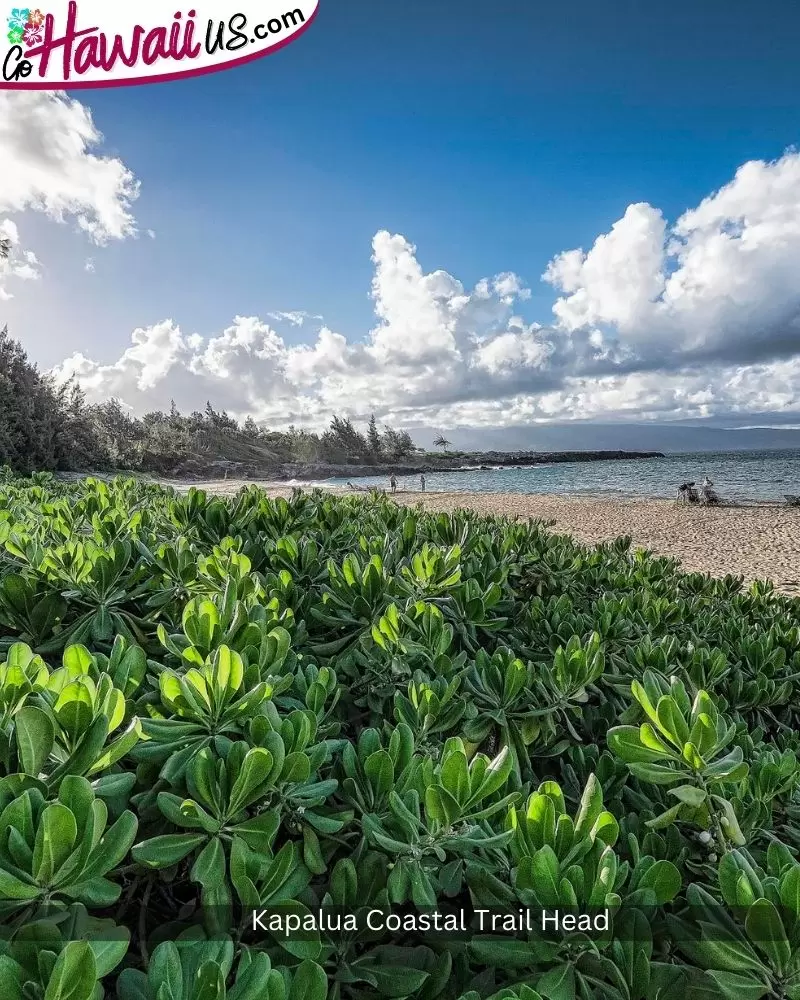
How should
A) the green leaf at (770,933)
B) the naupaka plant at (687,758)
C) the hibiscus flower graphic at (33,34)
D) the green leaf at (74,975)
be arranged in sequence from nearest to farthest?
the green leaf at (74,975) → the green leaf at (770,933) → the naupaka plant at (687,758) → the hibiscus flower graphic at (33,34)

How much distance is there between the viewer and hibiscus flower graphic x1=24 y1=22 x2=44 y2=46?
4402mm

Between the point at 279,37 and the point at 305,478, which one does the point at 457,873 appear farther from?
the point at 305,478

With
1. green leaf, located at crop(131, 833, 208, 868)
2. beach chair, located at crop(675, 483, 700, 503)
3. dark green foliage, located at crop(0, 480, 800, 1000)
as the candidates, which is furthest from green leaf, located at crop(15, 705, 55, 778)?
beach chair, located at crop(675, 483, 700, 503)

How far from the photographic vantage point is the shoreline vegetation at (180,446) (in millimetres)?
19219

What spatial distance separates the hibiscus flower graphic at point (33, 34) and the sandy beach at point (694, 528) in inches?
267

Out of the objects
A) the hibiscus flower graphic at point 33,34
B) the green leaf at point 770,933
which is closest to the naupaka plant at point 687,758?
the green leaf at point 770,933

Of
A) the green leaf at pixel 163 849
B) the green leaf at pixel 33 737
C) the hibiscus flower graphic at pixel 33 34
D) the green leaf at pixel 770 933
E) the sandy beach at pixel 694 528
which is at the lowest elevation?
the sandy beach at pixel 694 528

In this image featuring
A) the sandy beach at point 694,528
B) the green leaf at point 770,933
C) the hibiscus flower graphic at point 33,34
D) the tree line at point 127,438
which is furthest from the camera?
the tree line at point 127,438

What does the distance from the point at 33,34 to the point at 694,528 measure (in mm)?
18778

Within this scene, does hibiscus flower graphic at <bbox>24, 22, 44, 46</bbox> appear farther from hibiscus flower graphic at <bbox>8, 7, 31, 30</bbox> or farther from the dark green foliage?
the dark green foliage

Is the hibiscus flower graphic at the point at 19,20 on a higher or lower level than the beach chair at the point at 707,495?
higher

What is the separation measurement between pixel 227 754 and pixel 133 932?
294 mm

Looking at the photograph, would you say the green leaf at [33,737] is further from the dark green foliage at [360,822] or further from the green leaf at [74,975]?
the green leaf at [74,975]

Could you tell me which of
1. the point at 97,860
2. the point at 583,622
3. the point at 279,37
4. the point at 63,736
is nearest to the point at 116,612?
the point at 63,736
